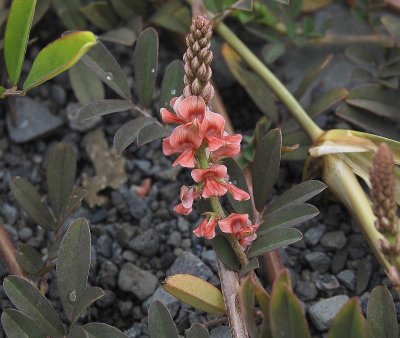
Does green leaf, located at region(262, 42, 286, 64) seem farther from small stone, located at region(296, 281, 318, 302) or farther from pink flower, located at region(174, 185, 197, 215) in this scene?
pink flower, located at region(174, 185, 197, 215)

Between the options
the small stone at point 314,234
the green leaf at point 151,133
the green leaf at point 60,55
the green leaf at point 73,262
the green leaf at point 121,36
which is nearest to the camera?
the green leaf at point 60,55

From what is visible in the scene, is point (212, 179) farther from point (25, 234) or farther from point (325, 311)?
point (25, 234)

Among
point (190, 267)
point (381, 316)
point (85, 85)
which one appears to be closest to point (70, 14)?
point (85, 85)

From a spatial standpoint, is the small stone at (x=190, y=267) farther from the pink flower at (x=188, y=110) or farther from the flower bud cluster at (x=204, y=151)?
the pink flower at (x=188, y=110)

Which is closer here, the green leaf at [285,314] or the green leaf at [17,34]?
the green leaf at [285,314]

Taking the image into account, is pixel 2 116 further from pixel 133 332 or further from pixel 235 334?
pixel 235 334

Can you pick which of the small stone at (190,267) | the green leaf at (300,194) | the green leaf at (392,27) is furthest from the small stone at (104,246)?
the green leaf at (392,27)

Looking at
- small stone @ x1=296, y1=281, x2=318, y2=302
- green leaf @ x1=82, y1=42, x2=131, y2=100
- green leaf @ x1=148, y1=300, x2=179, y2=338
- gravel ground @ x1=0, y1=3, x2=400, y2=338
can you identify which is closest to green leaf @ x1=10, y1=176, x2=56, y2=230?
gravel ground @ x1=0, y1=3, x2=400, y2=338
